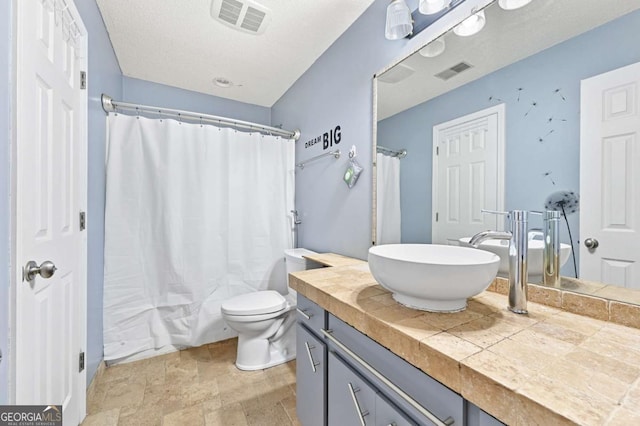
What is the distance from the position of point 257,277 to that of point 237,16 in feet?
6.26

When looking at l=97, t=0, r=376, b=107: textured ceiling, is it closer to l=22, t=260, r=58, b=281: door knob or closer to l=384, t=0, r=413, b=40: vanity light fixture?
l=384, t=0, r=413, b=40: vanity light fixture

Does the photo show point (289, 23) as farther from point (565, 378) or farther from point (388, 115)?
point (565, 378)

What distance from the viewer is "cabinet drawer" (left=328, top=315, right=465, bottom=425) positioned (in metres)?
0.56

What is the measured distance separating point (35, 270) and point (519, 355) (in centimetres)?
137

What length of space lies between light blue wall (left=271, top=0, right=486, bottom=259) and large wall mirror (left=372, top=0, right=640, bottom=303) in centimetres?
28

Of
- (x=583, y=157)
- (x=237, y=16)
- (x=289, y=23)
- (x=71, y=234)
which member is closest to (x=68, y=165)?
(x=71, y=234)

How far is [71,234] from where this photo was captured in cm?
121

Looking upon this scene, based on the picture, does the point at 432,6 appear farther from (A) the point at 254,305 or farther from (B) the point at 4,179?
(A) the point at 254,305

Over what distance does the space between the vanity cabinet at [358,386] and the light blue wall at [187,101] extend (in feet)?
7.62

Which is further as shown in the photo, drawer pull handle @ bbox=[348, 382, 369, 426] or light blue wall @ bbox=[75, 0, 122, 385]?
light blue wall @ bbox=[75, 0, 122, 385]

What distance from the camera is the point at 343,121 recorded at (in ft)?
6.00

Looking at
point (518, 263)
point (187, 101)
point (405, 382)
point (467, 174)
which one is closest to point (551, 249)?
point (518, 263)

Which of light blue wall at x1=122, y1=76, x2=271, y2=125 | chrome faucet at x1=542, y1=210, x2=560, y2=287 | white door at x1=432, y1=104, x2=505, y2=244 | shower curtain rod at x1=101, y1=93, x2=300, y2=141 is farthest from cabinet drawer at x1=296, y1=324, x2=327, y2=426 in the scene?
light blue wall at x1=122, y1=76, x2=271, y2=125

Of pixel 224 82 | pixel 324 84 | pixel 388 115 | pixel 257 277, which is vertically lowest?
pixel 257 277
